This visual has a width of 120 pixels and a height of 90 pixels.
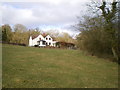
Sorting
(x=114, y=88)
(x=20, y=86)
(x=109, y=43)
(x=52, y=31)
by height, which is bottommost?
(x=114, y=88)

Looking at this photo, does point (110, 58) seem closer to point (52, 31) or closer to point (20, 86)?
point (20, 86)

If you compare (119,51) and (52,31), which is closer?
(119,51)

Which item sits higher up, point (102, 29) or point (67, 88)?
point (102, 29)

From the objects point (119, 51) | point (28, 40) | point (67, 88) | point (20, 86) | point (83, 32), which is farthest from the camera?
point (28, 40)

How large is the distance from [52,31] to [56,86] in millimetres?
74697

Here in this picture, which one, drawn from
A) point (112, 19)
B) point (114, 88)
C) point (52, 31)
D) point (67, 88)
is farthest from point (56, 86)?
point (52, 31)

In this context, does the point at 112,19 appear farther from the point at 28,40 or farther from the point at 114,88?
the point at 28,40

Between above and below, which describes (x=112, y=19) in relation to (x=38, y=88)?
above

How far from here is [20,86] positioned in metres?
5.51

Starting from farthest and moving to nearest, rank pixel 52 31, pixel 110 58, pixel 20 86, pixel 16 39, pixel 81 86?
1. pixel 52 31
2. pixel 16 39
3. pixel 110 58
4. pixel 81 86
5. pixel 20 86

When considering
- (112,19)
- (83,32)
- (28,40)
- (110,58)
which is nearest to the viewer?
(112,19)

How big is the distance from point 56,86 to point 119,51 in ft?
38.9

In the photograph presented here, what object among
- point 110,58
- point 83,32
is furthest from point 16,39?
point 110,58

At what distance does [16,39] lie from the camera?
5075cm
